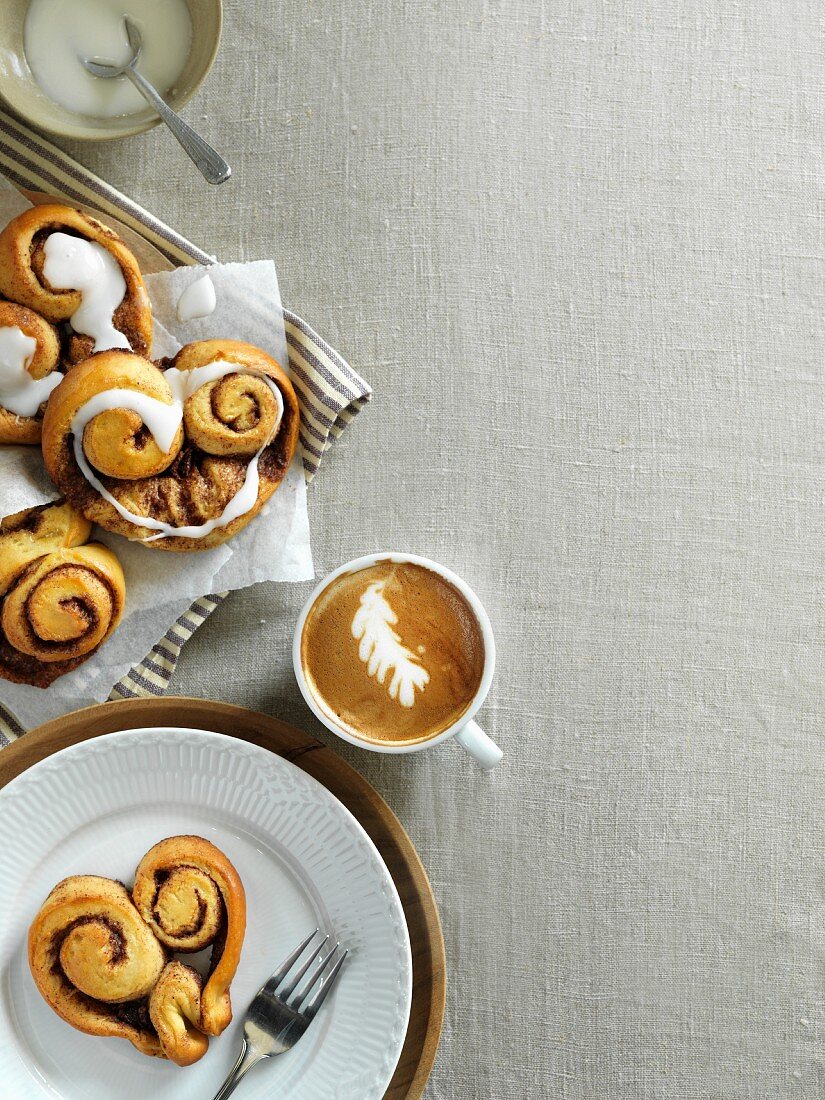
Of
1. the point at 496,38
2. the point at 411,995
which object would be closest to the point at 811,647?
the point at 411,995

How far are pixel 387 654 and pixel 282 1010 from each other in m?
0.50

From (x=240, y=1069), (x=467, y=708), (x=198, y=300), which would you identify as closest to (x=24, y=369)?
(x=198, y=300)

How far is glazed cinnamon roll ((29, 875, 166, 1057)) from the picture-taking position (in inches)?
48.6

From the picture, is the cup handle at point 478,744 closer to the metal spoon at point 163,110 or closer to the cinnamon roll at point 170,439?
the cinnamon roll at point 170,439

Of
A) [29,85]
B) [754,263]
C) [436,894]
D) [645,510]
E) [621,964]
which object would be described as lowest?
[621,964]

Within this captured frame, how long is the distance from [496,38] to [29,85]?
2.21 ft

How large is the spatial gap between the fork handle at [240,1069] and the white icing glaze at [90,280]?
973 mm

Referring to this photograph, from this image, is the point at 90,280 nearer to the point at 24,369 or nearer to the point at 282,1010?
the point at 24,369

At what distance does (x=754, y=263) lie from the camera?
1449 millimetres

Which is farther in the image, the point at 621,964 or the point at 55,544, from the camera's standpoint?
the point at 621,964

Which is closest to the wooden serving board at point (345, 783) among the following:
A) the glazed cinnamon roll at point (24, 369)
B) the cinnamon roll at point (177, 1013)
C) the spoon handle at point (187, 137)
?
the cinnamon roll at point (177, 1013)

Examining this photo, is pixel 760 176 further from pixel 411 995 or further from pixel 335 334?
pixel 411 995

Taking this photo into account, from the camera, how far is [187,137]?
1265mm

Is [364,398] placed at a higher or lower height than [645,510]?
higher
